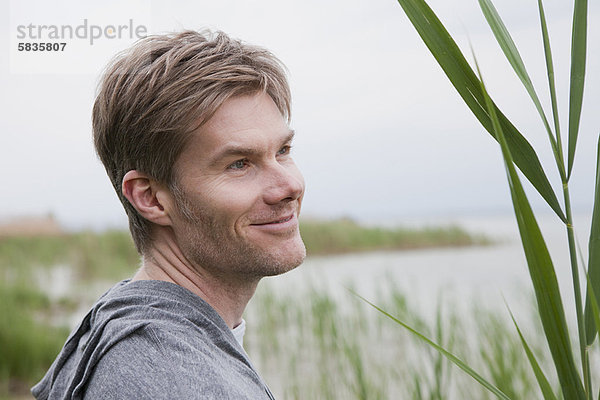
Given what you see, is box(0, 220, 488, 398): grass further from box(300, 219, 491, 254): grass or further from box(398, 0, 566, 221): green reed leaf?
box(398, 0, 566, 221): green reed leaf

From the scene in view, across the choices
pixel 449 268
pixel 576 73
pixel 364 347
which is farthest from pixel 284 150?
pixel 449 268

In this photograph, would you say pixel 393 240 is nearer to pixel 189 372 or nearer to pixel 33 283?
pixel 33 283

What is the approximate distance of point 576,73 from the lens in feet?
2.99

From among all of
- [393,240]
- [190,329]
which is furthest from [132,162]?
[393,240]

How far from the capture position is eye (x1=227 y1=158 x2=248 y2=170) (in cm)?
127

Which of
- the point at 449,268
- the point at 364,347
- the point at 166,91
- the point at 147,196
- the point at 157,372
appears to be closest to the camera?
the point at 157,372

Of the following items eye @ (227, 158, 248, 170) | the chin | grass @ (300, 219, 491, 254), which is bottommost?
grass @ (300, 219, 491, 254)

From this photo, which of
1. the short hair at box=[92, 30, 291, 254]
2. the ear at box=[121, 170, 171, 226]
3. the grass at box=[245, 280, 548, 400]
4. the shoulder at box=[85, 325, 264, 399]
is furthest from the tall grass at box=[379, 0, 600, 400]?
the grass at box=[245, 280, 548, 400]

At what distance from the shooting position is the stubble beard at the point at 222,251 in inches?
50.1

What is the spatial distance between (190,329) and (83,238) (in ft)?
31.4

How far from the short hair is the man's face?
32 mm

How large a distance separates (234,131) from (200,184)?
125 millimetres

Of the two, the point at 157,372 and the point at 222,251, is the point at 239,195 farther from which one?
the point at 157,372

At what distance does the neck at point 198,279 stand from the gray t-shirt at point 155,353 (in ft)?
0.17
